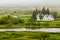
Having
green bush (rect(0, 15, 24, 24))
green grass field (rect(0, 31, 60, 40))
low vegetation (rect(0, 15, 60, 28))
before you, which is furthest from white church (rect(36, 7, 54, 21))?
green bush (rect(0, 15, 24, 24))

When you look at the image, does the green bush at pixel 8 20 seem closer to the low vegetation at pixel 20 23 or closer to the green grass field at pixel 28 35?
the low vegetation at pixel 20 23

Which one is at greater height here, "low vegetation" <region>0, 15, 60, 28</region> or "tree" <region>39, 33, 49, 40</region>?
"low vegetation" <region>0, 15, 60, 28</region>

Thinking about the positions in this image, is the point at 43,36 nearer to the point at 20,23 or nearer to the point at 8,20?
the point at 20,23

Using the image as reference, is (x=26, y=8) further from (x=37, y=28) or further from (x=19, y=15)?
(x=37, y=28)

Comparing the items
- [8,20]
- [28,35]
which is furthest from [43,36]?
[8,20]

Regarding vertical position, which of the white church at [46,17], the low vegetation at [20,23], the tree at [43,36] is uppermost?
the white church at [46,17]

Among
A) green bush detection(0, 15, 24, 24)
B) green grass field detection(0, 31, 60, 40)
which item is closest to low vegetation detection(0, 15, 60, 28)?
green bush detection(0, 15, 24, 24)

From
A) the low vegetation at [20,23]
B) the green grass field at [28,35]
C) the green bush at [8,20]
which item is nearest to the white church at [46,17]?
the low vegetation at [20,23]

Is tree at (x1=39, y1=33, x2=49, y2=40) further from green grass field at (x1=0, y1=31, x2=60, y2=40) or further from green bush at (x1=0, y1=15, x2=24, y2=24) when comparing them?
green bush at (x1=0, y1=15, x2=24, y2=24)

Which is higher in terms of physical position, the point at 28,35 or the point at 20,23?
the point at 20,23

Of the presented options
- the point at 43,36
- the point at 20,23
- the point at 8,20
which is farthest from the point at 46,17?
the point at 8,20

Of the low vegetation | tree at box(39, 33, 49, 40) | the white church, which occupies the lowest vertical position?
tree at box(39, 33, 49, 40)

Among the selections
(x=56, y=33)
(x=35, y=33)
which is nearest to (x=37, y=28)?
(x=35, y=33)
